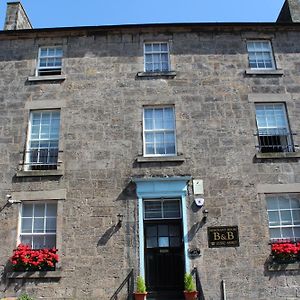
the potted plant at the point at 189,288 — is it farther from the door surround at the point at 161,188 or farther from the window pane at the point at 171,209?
the window pane at the point at 171,209

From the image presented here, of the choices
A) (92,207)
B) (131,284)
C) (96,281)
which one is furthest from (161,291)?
(92,207)

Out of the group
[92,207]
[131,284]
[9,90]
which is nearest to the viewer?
[131,284]

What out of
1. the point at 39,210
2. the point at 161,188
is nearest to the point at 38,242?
the point at 39,210

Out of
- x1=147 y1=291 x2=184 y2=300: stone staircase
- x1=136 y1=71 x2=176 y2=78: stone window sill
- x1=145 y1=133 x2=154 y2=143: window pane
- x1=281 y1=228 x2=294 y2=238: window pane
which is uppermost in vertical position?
x1=136 y1=71 x2=176 y2=78: stone window sill

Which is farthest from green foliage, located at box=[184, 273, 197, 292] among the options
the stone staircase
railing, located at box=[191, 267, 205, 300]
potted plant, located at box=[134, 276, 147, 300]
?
potted plant, located at box=[134, 276, 147, 300]

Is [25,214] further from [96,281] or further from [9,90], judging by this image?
[9,90]

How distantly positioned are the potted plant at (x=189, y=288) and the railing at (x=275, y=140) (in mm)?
4938

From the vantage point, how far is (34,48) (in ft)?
48.7

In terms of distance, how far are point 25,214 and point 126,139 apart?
4001 mm

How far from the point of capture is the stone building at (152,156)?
39.5 ft

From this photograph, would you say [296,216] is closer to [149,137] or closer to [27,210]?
[149,137]

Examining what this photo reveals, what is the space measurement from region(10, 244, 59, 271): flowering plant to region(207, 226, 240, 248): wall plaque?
4.67 m

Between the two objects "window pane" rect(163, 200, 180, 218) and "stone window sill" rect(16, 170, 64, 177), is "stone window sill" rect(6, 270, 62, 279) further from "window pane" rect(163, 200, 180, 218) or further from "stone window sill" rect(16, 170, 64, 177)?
"window pane" rect(163, 200, 180, 218)

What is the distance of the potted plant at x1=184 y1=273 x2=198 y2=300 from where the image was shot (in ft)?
36.4
